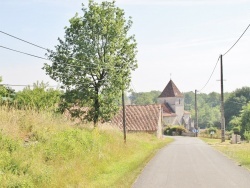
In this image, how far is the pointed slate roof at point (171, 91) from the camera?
114 metres

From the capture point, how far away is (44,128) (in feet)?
55.9

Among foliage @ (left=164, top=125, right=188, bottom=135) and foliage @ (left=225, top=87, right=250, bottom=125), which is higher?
foliage @ (left=225, top=87, right=250, bottom=125)

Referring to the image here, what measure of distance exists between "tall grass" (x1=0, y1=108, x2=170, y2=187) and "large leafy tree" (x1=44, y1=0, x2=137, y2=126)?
728 centimetres

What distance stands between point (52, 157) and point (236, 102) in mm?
109840

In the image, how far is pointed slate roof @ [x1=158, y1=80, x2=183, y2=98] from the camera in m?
114

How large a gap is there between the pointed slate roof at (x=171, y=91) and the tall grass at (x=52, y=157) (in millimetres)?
93522

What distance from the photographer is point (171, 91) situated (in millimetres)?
115250

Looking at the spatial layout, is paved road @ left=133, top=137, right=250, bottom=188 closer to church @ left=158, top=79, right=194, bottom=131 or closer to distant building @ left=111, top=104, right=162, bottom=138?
distant building @ left=111, top=104, right=162, bottom=138

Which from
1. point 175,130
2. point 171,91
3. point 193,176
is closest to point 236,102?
point 171,91

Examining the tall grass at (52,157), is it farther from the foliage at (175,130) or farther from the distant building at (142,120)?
the foliage at (175,130)

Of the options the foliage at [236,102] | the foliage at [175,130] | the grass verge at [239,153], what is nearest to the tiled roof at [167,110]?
the foliage at [236,102]

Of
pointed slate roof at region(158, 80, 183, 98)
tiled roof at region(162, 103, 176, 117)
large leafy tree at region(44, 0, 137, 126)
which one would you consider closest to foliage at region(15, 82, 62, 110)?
large leafy tree at region(44, 0, 137, 126)

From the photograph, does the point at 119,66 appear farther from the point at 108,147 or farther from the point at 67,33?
the point at 108,147

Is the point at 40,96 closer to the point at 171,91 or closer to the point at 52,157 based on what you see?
the point at 52,157
